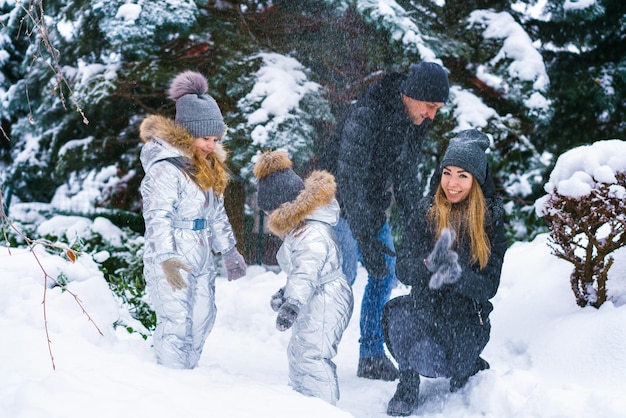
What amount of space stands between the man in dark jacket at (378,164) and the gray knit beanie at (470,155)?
0.46 meters

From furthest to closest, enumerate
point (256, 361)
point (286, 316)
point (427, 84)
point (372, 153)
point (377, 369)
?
1. point (256, 361)
2. point (377, 369)
3. point (372, 153)
4. point (427, 84)
5. point (286, 316)

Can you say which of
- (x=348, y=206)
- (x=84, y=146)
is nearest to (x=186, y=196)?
(x=348, y=206)

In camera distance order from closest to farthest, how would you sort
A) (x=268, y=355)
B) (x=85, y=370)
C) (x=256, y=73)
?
(x=85, y=370), (x=268, y=355), (x=256, y=73)

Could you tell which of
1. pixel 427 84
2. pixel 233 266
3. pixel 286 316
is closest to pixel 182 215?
pixel 233 266

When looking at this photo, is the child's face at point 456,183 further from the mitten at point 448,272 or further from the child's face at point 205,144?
the child's face at point 205,144

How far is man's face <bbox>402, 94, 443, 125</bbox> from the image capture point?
160 inches

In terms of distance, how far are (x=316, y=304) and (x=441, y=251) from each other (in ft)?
2.55

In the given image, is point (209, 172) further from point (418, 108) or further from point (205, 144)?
point (418, 108)

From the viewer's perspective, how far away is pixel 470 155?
3617mm

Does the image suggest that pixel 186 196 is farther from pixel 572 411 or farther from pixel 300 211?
pixel 572 411

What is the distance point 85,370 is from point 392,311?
6.22 feet

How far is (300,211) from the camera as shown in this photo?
11.1 feet

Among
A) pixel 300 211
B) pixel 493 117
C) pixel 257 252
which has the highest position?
pixel 300 211

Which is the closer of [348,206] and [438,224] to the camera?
[438,224]
